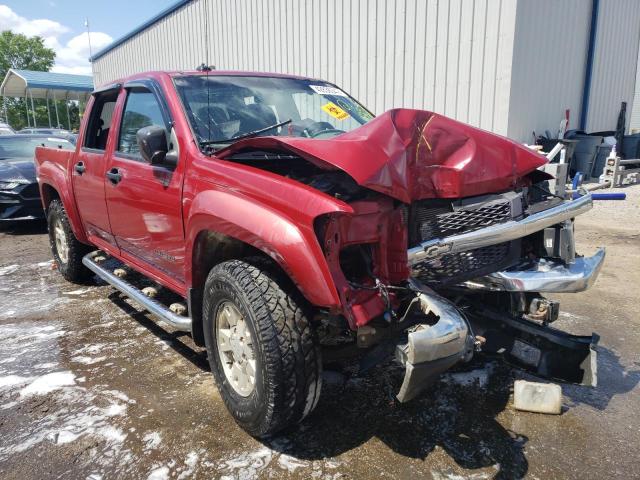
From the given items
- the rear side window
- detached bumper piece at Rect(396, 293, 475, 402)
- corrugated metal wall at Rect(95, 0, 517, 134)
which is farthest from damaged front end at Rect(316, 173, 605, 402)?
corrugated metal wall at Rect(95, 0, 517, 134)

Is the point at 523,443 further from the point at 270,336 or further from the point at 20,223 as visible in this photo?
the point at 20,223

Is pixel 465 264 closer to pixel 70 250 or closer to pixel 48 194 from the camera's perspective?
pixel 70 250

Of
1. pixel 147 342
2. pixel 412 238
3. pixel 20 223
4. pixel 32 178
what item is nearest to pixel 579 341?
pixel 412 238

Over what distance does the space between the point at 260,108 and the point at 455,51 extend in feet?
22.3

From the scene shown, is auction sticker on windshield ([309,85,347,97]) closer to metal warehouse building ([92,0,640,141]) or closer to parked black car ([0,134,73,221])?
metal warehouse building ([92,0,640,141])

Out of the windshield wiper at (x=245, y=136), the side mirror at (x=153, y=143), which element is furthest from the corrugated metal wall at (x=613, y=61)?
the side mirror at (x=153, y=143)

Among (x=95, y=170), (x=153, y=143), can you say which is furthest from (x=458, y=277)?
(x=95, y=170)

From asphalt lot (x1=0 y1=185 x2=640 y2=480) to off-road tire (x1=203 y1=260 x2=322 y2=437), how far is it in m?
0.26

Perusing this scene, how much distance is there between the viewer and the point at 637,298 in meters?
4.71

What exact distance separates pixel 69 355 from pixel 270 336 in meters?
2.18

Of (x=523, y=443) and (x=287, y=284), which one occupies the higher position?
(x=287, y=284)

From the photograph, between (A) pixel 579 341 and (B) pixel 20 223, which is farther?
(B) pixel 20 223

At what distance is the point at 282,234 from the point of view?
221 cm

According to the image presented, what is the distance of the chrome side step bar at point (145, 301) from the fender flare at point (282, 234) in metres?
0.70
